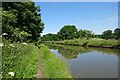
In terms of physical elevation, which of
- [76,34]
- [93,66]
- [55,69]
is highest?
[76,34]

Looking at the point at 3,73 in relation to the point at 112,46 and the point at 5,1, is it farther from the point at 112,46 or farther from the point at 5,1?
the point at 112,46

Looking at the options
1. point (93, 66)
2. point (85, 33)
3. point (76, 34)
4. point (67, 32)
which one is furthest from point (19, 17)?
point (67, 32)

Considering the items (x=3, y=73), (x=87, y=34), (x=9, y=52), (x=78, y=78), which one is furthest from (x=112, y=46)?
(x=87, y=34)

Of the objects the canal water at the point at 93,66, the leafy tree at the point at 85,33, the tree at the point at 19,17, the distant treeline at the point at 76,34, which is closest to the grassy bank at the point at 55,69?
the canal water at the point at 93,66

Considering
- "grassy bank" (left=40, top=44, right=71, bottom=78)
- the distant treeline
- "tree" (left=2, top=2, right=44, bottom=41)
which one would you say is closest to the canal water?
"grassy bank" (left=40, top=44, right=71, bottom=78)

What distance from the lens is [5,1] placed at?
1980 centimetres

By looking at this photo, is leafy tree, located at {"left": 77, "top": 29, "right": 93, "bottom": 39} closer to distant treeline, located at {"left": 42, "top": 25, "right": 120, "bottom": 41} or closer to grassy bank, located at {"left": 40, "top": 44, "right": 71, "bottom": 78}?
distant treeline, located at {"left": 42, "top": 25, "right": 120, "bottom": 41}

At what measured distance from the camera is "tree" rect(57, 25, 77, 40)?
377ft

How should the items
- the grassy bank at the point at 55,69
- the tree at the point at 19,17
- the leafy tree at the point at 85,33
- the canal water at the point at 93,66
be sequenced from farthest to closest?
the leafy tree at the point at 85,33 < the tree at the point at 19,17 < the canal water at the point at 93,66 < the grassy bank at the point at 55,69

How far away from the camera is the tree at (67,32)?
115000 millimetres

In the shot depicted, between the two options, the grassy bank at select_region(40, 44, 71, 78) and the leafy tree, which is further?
the leafy tree

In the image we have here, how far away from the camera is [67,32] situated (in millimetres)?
118062

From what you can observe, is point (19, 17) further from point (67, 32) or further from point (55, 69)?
point (67, 32)

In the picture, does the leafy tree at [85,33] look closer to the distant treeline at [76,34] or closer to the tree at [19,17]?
the distant treeline at [76,34]
